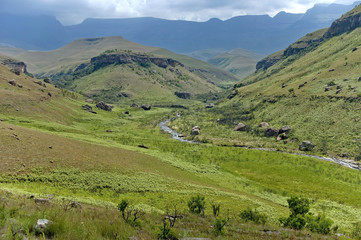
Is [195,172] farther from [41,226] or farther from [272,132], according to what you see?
[272,132]

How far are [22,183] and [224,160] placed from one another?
179 ft

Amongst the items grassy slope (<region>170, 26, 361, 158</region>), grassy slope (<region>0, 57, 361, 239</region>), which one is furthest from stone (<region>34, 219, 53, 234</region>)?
grassy slope (<region>170, 26, 361, 158</region>)

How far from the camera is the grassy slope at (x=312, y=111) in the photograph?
83.9 m

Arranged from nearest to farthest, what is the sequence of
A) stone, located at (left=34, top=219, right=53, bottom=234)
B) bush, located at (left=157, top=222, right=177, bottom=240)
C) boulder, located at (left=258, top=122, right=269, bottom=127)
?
1. stone, located at (left=34, top=219, right=53, bottom=234)
2. bush, located at (left=157, top=222, right=177, bottom=240)
3. boulder, located at (left=258, top=122, right=269, bottom=127)

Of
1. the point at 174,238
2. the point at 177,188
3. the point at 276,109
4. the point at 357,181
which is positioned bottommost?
the point at 177,188

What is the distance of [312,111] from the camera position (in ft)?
342

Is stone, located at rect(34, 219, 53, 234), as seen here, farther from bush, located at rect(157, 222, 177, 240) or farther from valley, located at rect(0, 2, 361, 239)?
bush, located at rect(157, 222, 177, 240)

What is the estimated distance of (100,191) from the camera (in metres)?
34.4

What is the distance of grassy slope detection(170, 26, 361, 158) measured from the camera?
275ft

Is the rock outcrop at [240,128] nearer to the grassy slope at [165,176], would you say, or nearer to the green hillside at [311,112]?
the green hillside at [311,112]

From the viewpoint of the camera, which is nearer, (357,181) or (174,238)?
(174,238)

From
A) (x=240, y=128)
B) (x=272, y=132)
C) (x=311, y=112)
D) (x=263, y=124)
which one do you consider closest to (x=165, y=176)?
(x=272, y=132)

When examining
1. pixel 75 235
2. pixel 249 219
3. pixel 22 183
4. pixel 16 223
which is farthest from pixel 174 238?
pixel 22 183

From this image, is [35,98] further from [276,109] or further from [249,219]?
[276,109]
